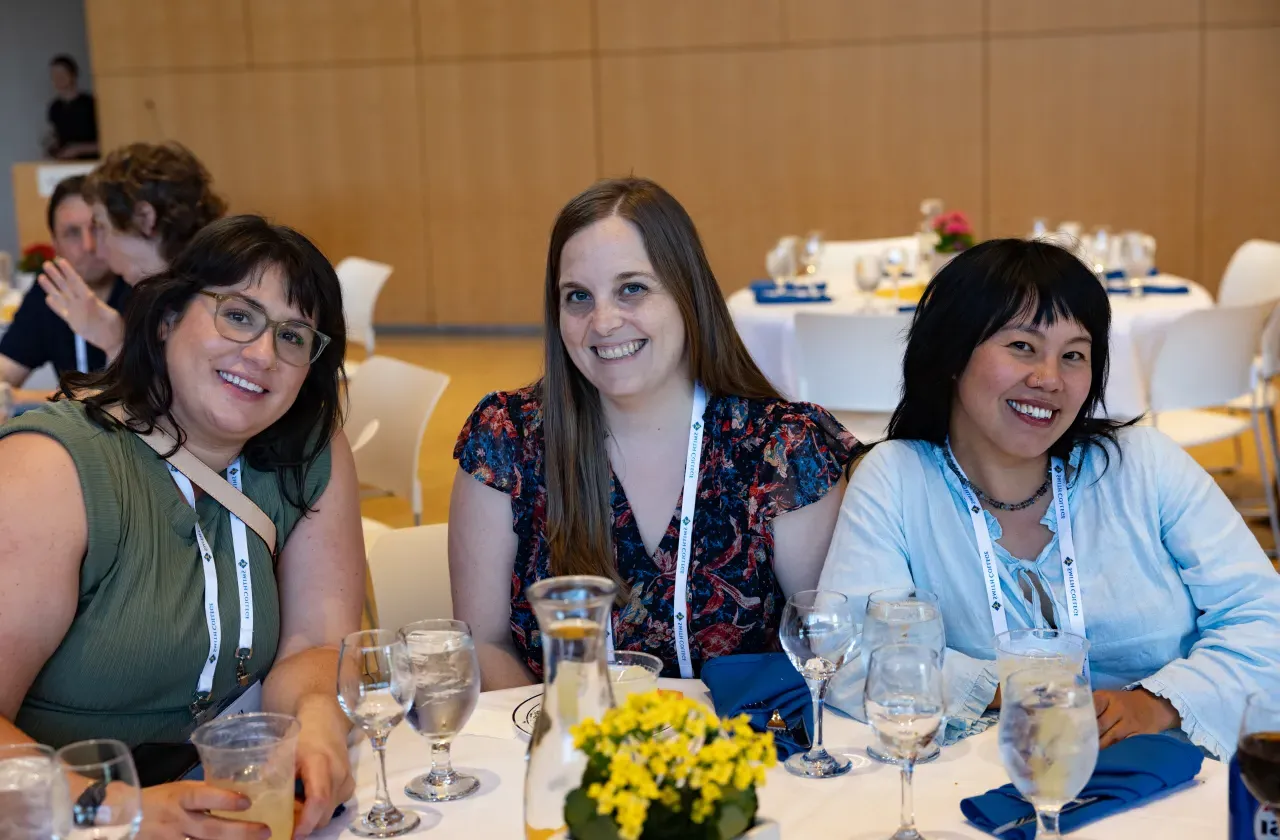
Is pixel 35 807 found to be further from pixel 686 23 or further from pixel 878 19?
pixel 686 23

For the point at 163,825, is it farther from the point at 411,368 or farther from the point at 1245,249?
the point at 1245,249

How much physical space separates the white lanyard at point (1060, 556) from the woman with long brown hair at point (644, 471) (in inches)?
10.5

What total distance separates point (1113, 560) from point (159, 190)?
2890 mm

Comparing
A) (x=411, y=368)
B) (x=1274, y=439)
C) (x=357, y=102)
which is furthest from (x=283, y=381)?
(x=357, y=102)

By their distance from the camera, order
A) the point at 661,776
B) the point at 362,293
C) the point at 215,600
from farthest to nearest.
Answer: the point at 362,293, the point at 215,600, the point at 661,776

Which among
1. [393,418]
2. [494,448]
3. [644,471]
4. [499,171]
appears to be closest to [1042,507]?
[644,471]

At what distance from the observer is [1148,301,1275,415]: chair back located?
4.62 metres

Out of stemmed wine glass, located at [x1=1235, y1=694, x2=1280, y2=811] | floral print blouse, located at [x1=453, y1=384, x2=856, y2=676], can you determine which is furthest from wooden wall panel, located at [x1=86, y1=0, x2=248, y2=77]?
stemmed wine glass, located at [x1=1235, y1=694, x2=1280, y2=811]

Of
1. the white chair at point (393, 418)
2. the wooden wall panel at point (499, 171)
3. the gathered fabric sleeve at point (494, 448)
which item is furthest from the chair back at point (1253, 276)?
the wooden wall panel at point (499, 171)

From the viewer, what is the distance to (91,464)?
1.99 metres

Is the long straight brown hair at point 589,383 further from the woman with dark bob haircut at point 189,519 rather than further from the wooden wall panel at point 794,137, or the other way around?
the wooden wall panel at point 794,137

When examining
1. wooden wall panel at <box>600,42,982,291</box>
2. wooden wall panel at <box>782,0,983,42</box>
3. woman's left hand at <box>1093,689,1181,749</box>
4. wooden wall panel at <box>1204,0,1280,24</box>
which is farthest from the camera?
wooden wall panel at <box>600,42,982,291</box>

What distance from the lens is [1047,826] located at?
4.73 ft

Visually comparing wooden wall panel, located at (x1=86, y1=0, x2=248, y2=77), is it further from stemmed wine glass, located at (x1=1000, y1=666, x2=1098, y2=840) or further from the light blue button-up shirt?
stemmed wine glass, located at (x1=1000, y1=666, x2=1098, y2=840)
